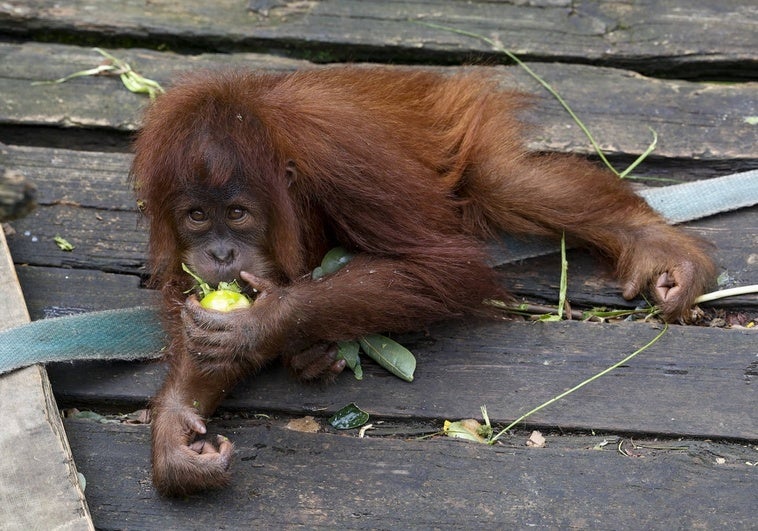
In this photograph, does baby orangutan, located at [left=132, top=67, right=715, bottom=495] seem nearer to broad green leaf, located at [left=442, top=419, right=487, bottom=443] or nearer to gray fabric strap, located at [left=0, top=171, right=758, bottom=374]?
gray fabric strap, located at [left=0, top=171, right=758, bottom=374]

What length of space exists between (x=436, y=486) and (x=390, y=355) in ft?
1.74

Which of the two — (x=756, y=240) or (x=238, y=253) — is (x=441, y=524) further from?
(x=756, y=240)

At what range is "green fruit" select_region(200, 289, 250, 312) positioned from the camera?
3314mm

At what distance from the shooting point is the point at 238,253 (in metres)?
3.40

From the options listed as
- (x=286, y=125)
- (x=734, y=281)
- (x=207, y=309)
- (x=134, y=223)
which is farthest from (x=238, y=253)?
(x=734, y=281)

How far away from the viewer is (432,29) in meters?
4.55

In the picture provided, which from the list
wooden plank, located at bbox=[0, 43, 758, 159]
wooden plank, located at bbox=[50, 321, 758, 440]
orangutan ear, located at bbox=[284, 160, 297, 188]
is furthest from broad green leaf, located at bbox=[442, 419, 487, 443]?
wooden plank, located at bbox=[0, 43, 758, 159]

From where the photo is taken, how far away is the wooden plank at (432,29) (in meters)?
4.46

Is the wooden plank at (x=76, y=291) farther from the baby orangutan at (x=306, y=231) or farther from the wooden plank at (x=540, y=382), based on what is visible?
the wooden plank at (x=540, y=382)

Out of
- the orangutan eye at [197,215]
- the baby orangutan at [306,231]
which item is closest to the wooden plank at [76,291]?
the baby orangutan at [306,231]

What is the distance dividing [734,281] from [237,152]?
185 cm

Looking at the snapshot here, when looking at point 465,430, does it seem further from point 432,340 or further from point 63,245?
point 63,245

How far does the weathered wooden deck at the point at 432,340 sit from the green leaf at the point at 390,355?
4 centimetres

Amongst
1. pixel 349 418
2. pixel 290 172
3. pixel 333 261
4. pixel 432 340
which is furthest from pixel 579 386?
pixel 290 172
